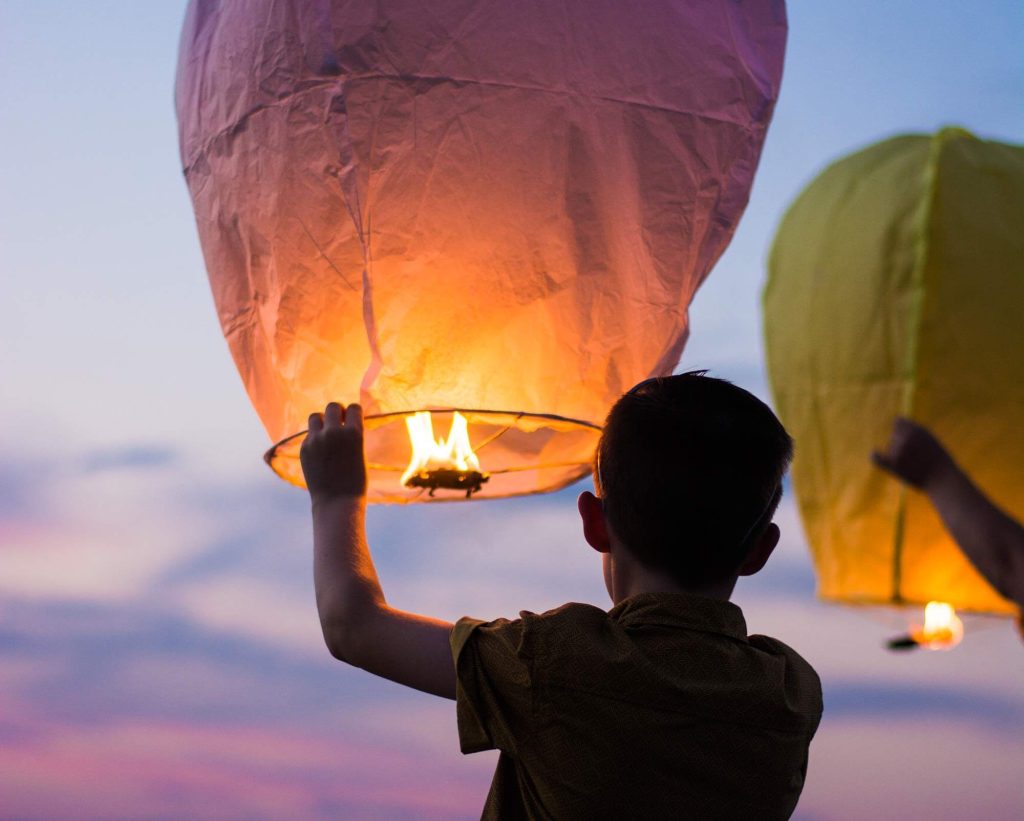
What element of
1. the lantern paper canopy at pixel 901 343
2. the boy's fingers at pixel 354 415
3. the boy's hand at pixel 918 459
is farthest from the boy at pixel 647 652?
the lantern paper canopy at pixel 901 343

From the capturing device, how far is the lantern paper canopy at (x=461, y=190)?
5.33 feet

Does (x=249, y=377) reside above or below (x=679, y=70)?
below

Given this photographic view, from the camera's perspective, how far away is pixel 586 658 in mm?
1126

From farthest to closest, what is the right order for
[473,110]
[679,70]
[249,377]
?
[249,377]
[679,70]
[473,110]

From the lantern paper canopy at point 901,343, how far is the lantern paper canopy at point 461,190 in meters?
0.21

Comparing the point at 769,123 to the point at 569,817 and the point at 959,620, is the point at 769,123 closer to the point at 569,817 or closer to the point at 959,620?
the point at 959,620

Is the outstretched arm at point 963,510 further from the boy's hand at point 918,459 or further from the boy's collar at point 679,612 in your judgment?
the boy's collar at point 679,612

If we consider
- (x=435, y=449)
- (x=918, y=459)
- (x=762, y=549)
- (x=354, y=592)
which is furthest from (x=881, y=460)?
(x=435, y=449)

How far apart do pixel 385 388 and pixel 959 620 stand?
2.97ft

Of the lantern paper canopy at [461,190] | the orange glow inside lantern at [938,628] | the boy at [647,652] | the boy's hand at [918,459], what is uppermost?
the lantern paper canopy at [461,190]

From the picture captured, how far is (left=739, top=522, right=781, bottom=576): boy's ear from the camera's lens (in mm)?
1270

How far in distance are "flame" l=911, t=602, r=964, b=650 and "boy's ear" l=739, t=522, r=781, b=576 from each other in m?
0.52

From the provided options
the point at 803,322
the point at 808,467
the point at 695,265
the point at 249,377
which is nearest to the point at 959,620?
the point at 808,467

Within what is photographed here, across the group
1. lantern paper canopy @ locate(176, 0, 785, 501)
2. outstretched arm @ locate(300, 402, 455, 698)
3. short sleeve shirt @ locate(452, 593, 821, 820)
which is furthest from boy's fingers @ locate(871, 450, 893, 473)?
lantern paper canopy @ locate(176, 0, 785, 501)
